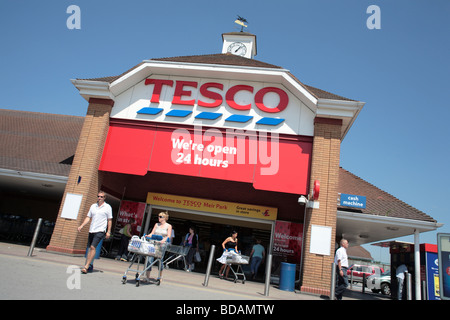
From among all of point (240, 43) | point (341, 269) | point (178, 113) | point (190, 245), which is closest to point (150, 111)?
point (178, 113)

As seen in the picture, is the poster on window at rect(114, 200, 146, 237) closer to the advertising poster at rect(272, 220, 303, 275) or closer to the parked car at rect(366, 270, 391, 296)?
the advertising poster at rect(272, 220, 303, 275)

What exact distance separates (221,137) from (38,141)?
33.0ft

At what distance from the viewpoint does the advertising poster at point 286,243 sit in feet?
44.7

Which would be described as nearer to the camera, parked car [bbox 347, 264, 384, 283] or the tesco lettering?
the tesco lettering

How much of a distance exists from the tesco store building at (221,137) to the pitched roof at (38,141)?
7.11 feet

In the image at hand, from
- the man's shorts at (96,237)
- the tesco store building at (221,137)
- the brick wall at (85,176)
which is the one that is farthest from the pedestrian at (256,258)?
the man's shorts at (96,237)

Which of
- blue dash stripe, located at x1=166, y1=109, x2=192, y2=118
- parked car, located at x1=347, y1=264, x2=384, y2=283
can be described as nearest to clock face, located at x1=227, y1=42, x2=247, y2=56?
blue dash stripe, located at x1=166, y1=109, x2=192, y2=118

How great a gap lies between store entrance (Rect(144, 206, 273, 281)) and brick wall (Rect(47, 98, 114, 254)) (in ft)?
12.2

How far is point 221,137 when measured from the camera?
12227mm

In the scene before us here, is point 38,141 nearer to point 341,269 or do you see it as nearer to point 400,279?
point 341,269

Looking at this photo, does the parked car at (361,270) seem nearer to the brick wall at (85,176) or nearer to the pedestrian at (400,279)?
the pedestrian at (400,279)

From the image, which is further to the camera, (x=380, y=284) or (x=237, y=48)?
(x=380, y=284)

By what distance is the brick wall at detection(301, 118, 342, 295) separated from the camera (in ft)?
33.1
